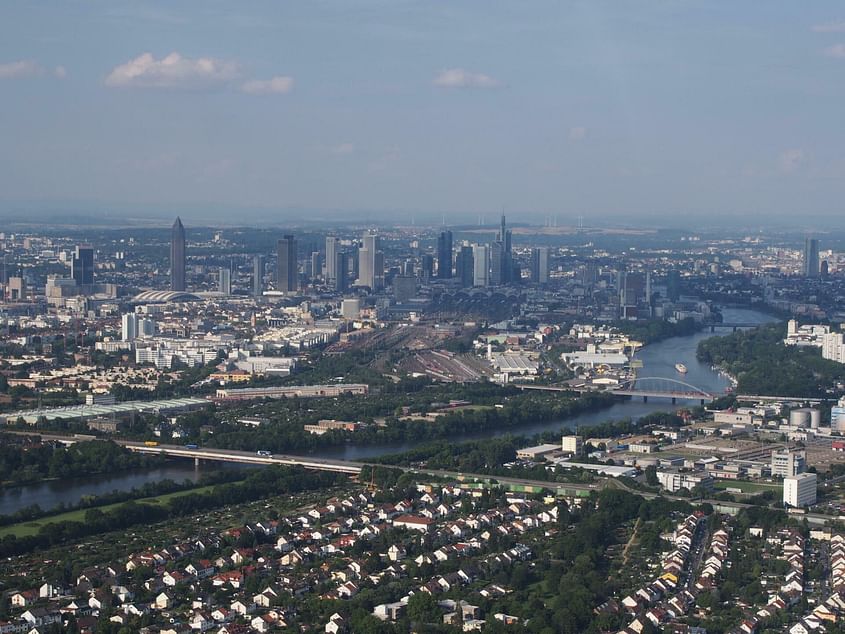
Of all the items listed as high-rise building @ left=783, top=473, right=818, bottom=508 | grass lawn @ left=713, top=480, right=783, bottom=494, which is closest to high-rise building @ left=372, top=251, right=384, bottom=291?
grass lawn @ left=713, top=480, right=783, bottom=494

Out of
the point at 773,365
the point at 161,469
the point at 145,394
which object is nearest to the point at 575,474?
the point at 161,469

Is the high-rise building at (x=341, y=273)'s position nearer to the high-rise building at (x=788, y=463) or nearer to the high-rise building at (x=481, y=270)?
the high-rise building at (x=481, y=270)

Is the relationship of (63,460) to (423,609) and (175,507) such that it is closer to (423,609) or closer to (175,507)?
→ (175,507)

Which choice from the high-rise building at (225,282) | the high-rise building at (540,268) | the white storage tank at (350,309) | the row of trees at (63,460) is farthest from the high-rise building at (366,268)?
the row of trees at (63,460)

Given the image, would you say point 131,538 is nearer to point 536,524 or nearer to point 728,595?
point 536,524

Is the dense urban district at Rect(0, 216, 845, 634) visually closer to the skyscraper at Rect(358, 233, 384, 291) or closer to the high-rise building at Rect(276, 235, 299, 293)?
the high-rise building at Rect(276, 235, 299, 293)

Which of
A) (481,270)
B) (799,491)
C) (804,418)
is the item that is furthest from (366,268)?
(799,491)
